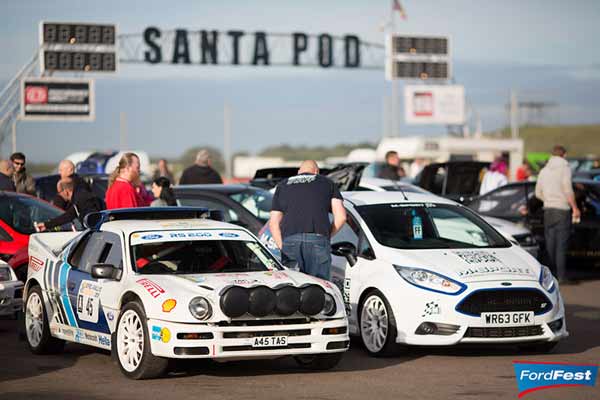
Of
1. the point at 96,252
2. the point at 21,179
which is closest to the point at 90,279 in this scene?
the point at 96,252

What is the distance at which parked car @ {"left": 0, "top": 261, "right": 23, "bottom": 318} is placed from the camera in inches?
511

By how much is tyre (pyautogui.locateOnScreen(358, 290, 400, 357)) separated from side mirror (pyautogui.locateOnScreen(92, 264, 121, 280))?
7.99ft

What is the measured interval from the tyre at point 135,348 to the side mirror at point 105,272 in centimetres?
38

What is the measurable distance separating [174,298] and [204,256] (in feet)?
4.36

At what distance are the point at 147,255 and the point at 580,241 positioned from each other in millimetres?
10165

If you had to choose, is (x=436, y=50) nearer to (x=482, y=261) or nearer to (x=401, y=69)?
(x=401, y=69)

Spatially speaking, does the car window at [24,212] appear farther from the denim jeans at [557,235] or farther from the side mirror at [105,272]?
the denim jeans at [557,235]

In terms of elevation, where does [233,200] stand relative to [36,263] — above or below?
above

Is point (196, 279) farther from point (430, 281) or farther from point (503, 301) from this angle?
point (503, 301)

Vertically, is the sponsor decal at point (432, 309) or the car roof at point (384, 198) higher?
the car roof at point (384, 198)

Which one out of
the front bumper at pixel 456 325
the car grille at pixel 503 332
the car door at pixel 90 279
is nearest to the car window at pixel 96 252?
the car door at pixel 90 279

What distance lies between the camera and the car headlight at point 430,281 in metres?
10.7

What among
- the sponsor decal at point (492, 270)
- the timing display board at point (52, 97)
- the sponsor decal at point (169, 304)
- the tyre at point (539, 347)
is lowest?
the tyre at point (539, 347)

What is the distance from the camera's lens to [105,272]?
32.8 feet
